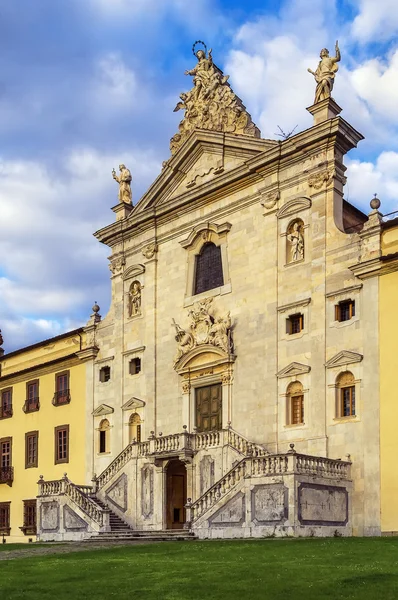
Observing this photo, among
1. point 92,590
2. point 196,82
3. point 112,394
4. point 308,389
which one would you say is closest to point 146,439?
point 112,394

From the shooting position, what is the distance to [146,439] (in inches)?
1620

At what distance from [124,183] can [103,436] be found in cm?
1411

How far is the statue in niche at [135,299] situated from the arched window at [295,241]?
35.4 feet

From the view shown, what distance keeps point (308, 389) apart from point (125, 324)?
13.7 meters

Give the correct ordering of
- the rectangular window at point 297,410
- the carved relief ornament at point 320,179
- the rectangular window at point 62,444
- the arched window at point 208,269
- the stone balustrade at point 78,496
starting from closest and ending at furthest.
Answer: the rectangular window at point 297,410 < the carved relief ornament at point 320,179 < the stone balustrade at point 78,496 < the arched window at point 208,269 < the rectangular window at point 62,444

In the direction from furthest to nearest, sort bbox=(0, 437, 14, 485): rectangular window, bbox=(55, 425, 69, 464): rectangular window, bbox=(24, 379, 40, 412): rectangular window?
bbox=(0, 437, 14, 485): rectangular window < bbox=(24, 379, 40, 412): rectangular window < bbox=(55, 425, 69, 464): rectangular window

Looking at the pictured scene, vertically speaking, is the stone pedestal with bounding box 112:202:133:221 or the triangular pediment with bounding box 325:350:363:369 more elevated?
the stone pedestal with bounding box 112:202:133:221

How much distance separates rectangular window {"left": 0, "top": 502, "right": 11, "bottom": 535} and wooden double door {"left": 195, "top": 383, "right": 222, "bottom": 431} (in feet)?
57.3

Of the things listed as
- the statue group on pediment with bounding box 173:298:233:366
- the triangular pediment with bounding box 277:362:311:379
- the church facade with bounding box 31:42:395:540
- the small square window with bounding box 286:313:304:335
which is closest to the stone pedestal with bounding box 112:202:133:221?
the church facade with bounding box 31:42:395:540

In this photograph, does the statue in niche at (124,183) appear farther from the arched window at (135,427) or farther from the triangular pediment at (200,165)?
the arched window at (135,427)

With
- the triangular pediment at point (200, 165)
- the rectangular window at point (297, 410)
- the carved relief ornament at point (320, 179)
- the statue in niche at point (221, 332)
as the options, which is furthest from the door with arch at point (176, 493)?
the carved relief ornament at point (320, 179)

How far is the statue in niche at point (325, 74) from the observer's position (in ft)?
119

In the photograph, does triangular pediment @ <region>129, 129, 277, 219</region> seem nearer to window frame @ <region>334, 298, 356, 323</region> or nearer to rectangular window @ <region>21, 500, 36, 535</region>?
window frame @ <region>334, 298, 356, 323</region>

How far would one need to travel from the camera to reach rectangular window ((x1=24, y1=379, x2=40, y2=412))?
5069cm
